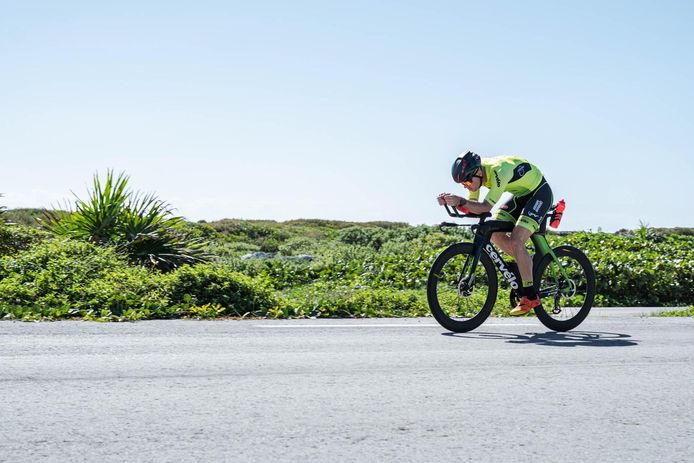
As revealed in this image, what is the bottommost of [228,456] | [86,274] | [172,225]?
[228,456]

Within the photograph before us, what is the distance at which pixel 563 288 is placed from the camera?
8.13 meters

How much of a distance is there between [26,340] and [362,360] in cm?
310

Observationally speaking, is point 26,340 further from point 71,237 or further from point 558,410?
point 71,237

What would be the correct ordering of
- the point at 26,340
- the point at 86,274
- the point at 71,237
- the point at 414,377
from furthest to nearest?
1. the point at 71,237
2. the point at 86,274
3. the point at 26,340
4. the point at 414,377

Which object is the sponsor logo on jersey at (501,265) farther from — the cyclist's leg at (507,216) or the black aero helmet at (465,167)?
the black aero helmet at (465,167)

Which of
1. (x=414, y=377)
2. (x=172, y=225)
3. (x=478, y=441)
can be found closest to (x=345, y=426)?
(x=478, y=441)

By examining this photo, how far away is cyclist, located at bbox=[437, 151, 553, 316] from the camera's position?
7.55 meters

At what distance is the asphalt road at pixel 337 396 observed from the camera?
3.61 m

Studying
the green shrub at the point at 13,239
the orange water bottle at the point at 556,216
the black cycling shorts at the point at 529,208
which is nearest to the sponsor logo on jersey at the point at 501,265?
the black cycling shorts at the point at 529,208

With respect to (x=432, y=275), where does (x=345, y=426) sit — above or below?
below

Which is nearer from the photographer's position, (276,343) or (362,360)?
(362,360)

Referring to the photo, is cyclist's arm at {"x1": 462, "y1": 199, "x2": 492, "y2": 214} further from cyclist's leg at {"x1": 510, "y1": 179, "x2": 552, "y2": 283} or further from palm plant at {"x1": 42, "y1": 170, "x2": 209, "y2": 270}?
palm plant at {"x1": 42, "y1": 170, "x2": 209, "y2": 270}

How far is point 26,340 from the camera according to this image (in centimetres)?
649

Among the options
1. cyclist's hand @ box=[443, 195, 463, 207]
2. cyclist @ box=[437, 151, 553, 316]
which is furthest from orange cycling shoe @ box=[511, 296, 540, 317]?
cyclist's hand @ box=[443, 195, 463, 207]
